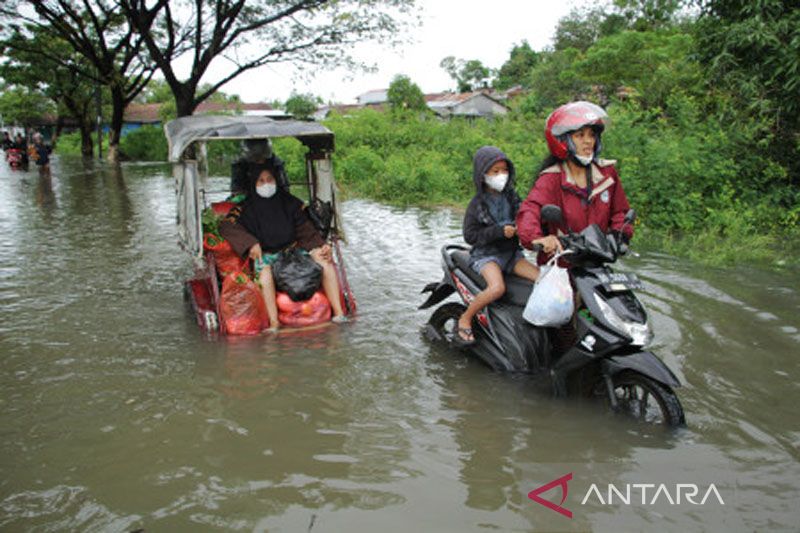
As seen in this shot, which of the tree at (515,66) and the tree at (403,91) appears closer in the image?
the tree at (403,91)

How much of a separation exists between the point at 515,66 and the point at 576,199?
205ft

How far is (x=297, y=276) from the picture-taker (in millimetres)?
6133

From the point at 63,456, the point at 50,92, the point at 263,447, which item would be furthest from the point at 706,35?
the point at 50,92

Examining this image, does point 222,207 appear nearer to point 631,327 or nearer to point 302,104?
point 631,327

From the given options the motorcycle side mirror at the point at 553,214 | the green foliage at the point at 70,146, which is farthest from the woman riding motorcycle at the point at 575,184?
the green foliage at the point at 70,146

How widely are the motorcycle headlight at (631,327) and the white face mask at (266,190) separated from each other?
364cm

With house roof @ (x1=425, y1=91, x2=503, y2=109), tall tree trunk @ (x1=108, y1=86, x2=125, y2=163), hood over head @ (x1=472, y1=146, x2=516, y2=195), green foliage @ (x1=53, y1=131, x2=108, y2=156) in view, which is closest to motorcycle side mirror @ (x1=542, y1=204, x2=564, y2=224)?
hood over head @ (x1=472, y1=146, x2=516, y2=195)

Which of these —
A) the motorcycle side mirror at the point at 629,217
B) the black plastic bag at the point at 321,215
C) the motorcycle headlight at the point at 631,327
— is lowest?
the motorcycle headlight at the point at 631,327

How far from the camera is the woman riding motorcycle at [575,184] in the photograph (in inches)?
165

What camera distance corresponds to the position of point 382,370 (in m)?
5.02

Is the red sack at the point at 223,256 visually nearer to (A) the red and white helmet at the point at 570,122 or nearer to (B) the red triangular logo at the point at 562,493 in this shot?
(A) the red and white helmet at the point at 570,122

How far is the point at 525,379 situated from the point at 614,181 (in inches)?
59.3

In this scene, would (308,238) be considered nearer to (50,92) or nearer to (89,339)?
(89,339)

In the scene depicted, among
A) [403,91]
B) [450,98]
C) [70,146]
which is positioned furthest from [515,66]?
[70,146]
